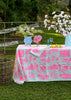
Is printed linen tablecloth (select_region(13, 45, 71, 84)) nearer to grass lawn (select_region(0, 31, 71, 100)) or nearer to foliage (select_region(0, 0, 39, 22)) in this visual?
grass lawn (select_region(0, 31, 71, 100))

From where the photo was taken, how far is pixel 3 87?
5602 millimetres

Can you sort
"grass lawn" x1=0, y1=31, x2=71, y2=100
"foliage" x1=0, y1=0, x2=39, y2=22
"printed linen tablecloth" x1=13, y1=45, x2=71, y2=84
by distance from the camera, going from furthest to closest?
"foliage" x1=0, y1=0, x2=39, y2=22
"printed linen tablecloth" x1=13, y1=45, x2=71, y2=84
"grass lawn" x1=0, y1=31, x2=71, y2=100

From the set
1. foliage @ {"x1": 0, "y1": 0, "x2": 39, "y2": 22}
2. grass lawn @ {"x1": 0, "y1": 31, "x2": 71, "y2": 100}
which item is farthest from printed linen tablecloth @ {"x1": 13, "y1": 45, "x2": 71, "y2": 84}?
foliage @ {"x1": 0, "y1": 0, "x2": 39, "y2": 22}

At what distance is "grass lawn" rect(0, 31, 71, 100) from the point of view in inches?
195

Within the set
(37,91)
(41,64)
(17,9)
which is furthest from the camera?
(17,9)

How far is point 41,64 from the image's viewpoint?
5.84m

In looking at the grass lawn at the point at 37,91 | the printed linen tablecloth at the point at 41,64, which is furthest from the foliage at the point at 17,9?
the grass lawn at the point at 37,91

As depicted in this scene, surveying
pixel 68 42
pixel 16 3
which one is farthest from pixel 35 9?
pixel 68 42

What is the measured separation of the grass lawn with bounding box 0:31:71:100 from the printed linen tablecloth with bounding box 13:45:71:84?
15 centimetres

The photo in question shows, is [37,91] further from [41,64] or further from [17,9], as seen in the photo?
[17,9]

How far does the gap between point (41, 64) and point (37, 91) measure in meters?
0.72

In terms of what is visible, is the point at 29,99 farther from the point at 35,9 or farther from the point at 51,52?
the point at 35,9

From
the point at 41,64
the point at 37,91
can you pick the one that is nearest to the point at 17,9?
the point at 41,64

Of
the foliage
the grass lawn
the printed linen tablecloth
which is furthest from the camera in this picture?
the foliage
